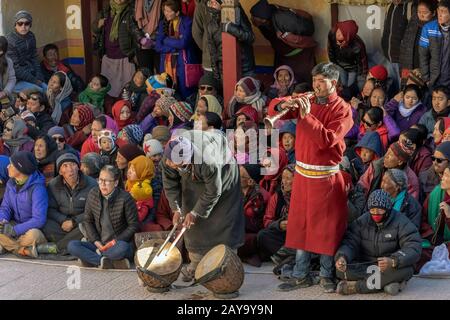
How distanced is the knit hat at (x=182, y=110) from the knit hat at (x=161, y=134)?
530 mm

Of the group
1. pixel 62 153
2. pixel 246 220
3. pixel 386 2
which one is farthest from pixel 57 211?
pixel 386 2

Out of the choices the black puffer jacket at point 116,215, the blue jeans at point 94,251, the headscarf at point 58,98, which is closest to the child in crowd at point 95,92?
the headscarf at point 58,98

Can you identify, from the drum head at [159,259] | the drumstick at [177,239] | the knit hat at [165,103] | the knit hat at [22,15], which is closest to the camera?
the drumstick at [177,239]

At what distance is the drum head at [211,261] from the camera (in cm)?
1020

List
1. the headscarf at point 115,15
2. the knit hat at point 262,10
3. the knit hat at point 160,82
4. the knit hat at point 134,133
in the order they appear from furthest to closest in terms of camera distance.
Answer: the headscarf at point 115,15 → the knit hat at point 160,82 → the knit hat at point 262,10 → the knit hat at point 134,133

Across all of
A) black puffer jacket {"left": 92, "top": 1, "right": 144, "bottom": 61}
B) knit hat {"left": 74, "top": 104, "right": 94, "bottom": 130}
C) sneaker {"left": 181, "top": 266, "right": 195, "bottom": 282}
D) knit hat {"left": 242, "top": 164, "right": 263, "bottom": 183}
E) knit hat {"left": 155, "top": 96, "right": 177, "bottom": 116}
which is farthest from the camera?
black puffer jacket {"left": 92, "top": 1, "right": 144, "bottom": 61}

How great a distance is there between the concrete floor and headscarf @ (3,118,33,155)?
2086 millimetres

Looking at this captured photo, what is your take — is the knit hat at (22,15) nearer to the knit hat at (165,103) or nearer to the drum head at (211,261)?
the knit hat at (165,103)

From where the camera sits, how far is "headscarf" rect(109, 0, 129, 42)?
1508 cm

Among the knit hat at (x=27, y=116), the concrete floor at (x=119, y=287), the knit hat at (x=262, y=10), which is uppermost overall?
the knit hat at (x=262, y=10)

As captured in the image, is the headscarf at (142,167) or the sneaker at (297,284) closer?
the sneaker at (297,284)

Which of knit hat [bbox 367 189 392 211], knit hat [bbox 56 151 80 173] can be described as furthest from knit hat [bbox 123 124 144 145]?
knit hat [bbox 367 189 392 211]

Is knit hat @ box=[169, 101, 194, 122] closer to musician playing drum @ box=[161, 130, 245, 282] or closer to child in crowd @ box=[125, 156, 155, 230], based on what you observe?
child in crowd @ box=[125, 156, 155, 230]

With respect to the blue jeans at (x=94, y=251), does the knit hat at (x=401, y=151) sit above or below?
above
